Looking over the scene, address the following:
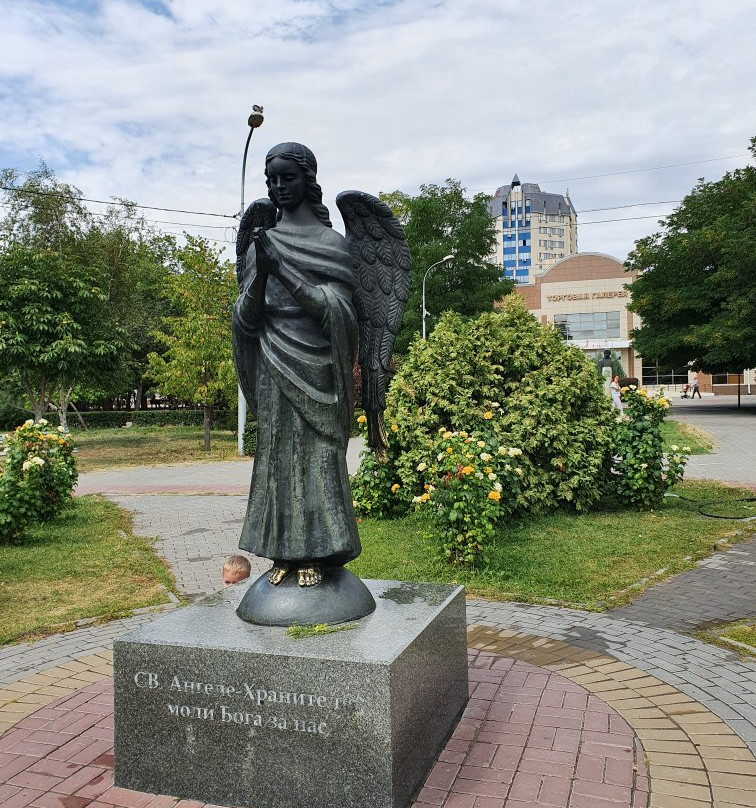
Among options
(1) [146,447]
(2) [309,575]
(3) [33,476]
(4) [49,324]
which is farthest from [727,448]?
(1) [146,447]

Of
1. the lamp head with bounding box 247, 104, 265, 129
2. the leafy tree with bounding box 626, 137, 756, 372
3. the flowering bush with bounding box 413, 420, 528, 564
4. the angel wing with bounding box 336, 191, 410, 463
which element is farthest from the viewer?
the leafy tree with bounding box 626, 137, 756, 372

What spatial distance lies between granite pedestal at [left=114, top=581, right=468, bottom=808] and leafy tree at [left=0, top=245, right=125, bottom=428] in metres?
17.7

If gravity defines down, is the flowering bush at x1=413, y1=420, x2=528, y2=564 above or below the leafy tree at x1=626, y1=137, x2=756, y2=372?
below

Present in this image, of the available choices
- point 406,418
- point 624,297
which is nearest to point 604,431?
point 406,418

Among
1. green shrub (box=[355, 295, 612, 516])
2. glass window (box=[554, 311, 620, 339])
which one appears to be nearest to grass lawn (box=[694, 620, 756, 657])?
green shrub (box=[355, 295, 612, 516])

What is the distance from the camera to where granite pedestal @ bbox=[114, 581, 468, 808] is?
293 centimetres

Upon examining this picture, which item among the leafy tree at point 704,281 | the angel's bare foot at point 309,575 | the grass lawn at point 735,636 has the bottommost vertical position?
the grass lawn at point 735,636

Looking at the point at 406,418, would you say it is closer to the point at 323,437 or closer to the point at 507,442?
the point at 507,442

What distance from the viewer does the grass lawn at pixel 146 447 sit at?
2088 centimetres

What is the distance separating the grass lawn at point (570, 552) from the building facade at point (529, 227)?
11789 cm

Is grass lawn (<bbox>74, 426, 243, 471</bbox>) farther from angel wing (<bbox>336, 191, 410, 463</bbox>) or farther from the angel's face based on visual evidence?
the angel's face

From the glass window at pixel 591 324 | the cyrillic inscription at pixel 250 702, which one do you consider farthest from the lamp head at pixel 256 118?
the glass window at pixel 591 324

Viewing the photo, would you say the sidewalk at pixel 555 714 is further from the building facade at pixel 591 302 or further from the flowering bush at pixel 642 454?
the building facade at pixel 591 302

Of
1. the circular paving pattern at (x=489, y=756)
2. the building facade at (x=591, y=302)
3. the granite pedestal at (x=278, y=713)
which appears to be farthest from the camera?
the building facade at (x=591, y=302)
